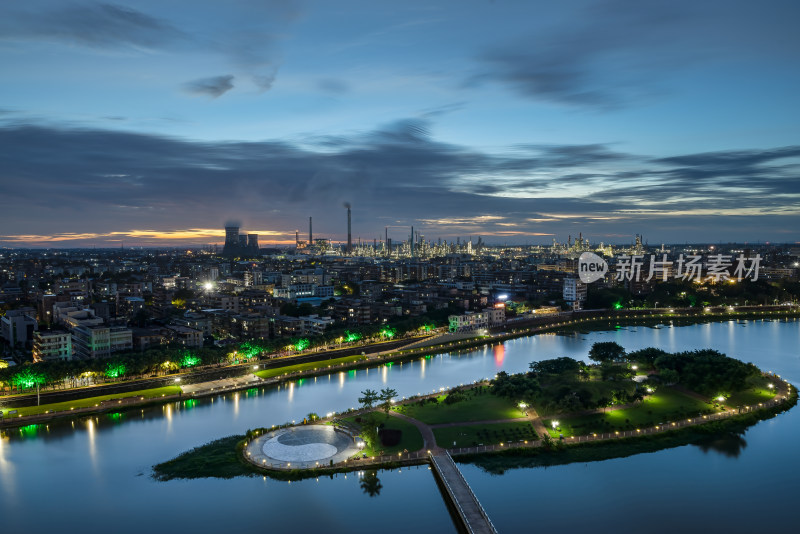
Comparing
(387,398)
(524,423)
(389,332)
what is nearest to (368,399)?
(387,398)

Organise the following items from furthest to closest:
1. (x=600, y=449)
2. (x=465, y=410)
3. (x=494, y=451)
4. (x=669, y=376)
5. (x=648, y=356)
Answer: (x=648, y=356) → (x=669, y=376) → (x=465, y=410) → (x=600, y=449) → (x=494, y=451)

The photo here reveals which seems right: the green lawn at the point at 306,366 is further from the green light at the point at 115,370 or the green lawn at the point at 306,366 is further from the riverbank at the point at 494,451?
the riverbank at the point at 494,451

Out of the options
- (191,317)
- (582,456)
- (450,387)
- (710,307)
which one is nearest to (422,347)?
(450,387)

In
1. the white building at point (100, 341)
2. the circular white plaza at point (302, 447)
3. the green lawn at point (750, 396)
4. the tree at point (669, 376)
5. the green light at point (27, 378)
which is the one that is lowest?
the circular white plaza at point (302, 447)

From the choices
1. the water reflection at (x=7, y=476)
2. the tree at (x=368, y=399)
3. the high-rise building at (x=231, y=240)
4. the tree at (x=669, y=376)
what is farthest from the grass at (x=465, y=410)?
the high-rise building at (x=231, y=240)

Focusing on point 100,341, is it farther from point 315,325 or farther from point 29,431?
point 315,325

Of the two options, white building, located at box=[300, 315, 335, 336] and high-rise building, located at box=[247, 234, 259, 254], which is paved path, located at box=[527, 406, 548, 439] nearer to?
white building, located at box=[300, 315, 335, 336]

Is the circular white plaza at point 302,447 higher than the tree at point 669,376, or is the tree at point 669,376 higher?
the tree at point 669,376
